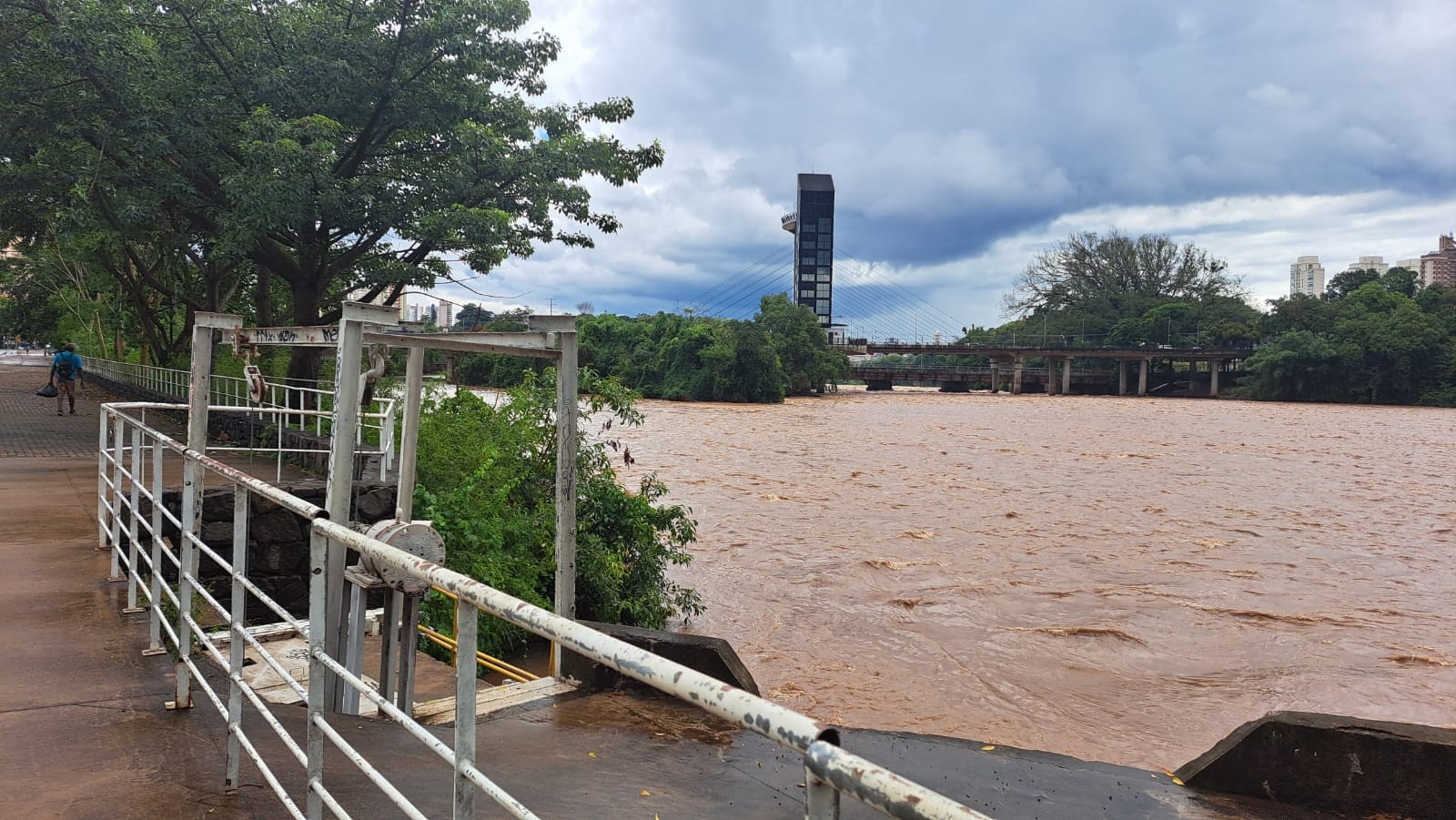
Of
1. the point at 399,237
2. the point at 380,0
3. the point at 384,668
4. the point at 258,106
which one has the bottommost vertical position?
the point at 384,668

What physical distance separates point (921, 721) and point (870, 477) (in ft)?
49.8

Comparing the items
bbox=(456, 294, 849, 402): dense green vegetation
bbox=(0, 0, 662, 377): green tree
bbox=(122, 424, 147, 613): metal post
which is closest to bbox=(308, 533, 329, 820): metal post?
bbox=(122, 424, 147, 613): metal post

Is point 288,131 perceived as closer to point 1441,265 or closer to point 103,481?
point 103,481

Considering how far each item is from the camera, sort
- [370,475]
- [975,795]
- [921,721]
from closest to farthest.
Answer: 1. [975,795]
2. [921,721]
3. [370,475]

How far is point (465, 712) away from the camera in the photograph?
1.75m

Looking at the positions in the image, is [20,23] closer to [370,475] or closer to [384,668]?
[370,475]

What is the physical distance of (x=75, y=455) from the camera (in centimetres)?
1230

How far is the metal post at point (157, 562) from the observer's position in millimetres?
4078

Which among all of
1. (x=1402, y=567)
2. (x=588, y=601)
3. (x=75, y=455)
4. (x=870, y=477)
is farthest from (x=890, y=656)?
(x=870, y=477)

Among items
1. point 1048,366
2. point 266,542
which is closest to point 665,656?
point 266,542

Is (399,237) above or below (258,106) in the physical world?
below

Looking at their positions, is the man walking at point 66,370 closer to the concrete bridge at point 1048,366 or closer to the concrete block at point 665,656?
the concrete block at point 665,656

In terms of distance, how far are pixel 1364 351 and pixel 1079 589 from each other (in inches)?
2595

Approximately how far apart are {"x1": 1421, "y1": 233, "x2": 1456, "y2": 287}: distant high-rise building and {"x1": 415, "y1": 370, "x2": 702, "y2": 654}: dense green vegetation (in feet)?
545
